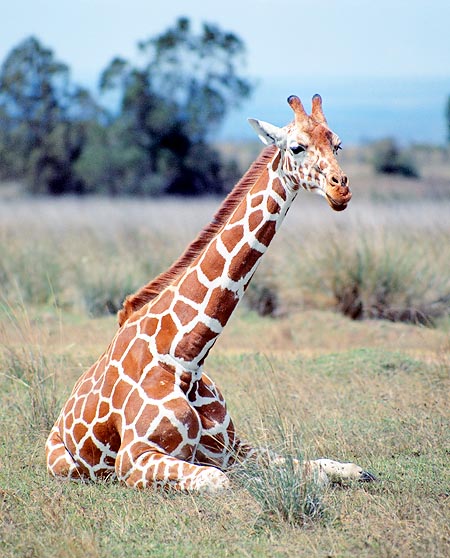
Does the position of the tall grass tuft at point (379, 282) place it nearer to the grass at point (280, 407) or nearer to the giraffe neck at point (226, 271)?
the grass at point (280, 407)

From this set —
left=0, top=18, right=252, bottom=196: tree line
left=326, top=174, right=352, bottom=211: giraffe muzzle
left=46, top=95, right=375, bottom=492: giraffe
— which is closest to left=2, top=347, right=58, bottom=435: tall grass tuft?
left=46, top=95, right=375, bottom=492: giraffe

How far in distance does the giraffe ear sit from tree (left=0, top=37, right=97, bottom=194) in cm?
2783

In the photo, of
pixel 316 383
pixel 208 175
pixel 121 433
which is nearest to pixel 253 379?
pixel 316 383

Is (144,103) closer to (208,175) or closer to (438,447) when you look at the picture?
(208,175)

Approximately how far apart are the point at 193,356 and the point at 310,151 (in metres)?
1.29

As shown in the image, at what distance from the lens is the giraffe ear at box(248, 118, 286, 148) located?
18.6ft

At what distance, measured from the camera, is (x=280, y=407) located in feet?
23.3

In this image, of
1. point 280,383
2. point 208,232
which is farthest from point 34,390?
point 208,232

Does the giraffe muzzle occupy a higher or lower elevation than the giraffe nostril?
lower

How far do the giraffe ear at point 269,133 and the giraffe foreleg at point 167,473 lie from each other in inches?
70.5

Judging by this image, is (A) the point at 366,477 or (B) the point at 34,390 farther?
(B) the point at 34,390

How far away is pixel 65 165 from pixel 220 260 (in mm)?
28579

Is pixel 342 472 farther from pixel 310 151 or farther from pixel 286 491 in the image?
pixel 310 151

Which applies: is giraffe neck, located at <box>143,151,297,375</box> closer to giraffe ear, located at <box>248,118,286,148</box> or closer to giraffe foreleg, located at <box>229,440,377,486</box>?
giraffe ear, located at <box>248,118,286,148</box>
